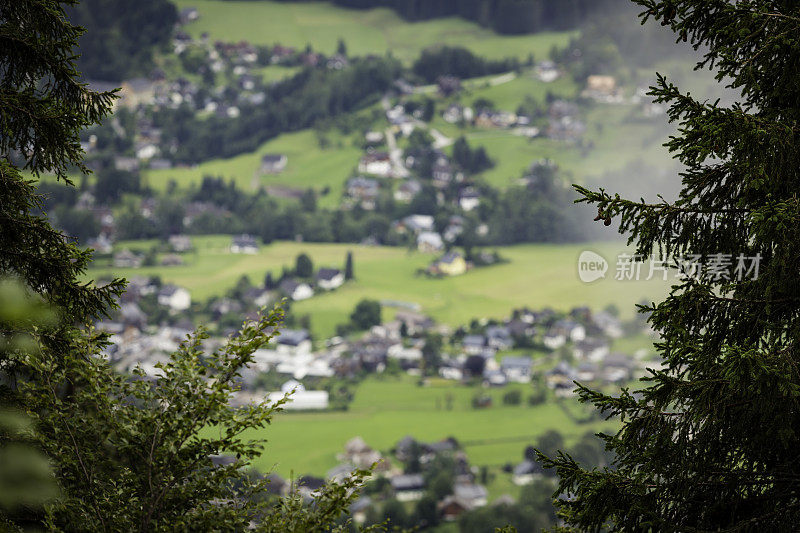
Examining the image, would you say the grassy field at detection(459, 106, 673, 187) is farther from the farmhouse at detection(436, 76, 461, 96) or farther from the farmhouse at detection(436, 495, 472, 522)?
the farmhouse at detection(436, 495, 472, 522)

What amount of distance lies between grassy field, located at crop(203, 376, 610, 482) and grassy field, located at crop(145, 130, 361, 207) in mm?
28028

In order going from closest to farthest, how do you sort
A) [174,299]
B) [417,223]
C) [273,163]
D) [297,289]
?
[297,289] → [174,299] → [417,223] → [273,163]

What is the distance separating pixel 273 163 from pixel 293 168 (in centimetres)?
237

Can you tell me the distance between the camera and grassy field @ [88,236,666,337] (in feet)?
151

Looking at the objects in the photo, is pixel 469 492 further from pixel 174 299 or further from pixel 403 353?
pixel 174 299

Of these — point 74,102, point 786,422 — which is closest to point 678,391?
point 786,422

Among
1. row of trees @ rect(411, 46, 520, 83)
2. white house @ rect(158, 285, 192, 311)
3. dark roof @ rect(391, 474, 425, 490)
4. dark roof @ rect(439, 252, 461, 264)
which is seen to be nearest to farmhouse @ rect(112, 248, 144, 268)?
white house @ rect(158, 285, 192, 311)

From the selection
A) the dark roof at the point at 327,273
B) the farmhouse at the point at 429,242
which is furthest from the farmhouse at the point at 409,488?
the farmhouse at the point at 429,242

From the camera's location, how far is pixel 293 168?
6819 cm

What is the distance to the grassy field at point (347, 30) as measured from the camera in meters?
87.8

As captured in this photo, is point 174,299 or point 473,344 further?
point 174,299

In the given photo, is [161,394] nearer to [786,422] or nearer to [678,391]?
[678,391]

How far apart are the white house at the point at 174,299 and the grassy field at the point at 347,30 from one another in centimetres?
4648

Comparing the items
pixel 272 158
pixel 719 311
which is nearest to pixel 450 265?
pixel 272 158
